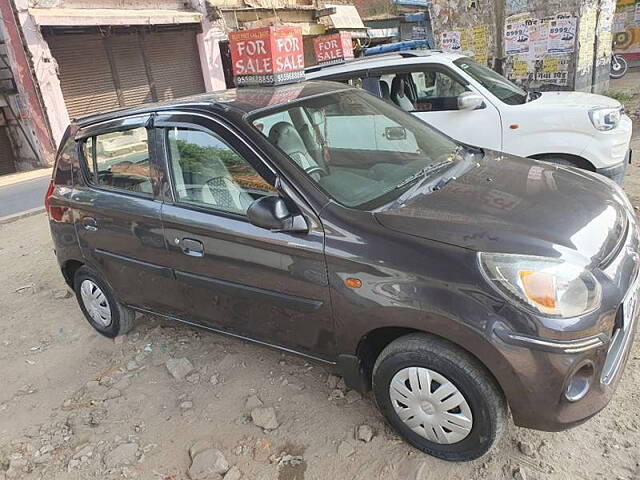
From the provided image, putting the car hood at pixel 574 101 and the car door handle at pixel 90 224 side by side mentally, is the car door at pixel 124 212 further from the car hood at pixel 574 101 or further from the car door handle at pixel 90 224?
the car hood at pixel 574 101

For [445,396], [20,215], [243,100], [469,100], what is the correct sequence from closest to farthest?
[445,396] → [243,100] → [469,100] → [20,215]

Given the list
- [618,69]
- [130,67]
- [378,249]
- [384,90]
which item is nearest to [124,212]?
[378,249]

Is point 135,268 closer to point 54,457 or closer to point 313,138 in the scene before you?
point 54,457

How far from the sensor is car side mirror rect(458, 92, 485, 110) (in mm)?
5082

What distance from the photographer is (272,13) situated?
1695 centimetres

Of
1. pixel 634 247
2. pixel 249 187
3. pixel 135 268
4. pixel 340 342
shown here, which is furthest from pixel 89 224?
pixel 634 247

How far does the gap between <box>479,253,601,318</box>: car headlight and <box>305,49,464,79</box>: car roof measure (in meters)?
3.82

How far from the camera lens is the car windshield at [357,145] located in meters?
2.66

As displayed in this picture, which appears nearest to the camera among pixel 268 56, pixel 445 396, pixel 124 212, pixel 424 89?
pixel 445 396

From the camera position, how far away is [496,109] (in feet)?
17.0

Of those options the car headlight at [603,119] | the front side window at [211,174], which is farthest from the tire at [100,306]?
the car headlight at [603,119]

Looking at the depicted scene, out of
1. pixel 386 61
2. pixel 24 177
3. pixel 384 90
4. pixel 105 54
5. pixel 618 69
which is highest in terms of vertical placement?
pixel 105 54

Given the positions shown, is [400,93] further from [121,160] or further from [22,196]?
[22,196]

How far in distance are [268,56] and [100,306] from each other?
2206 mm
